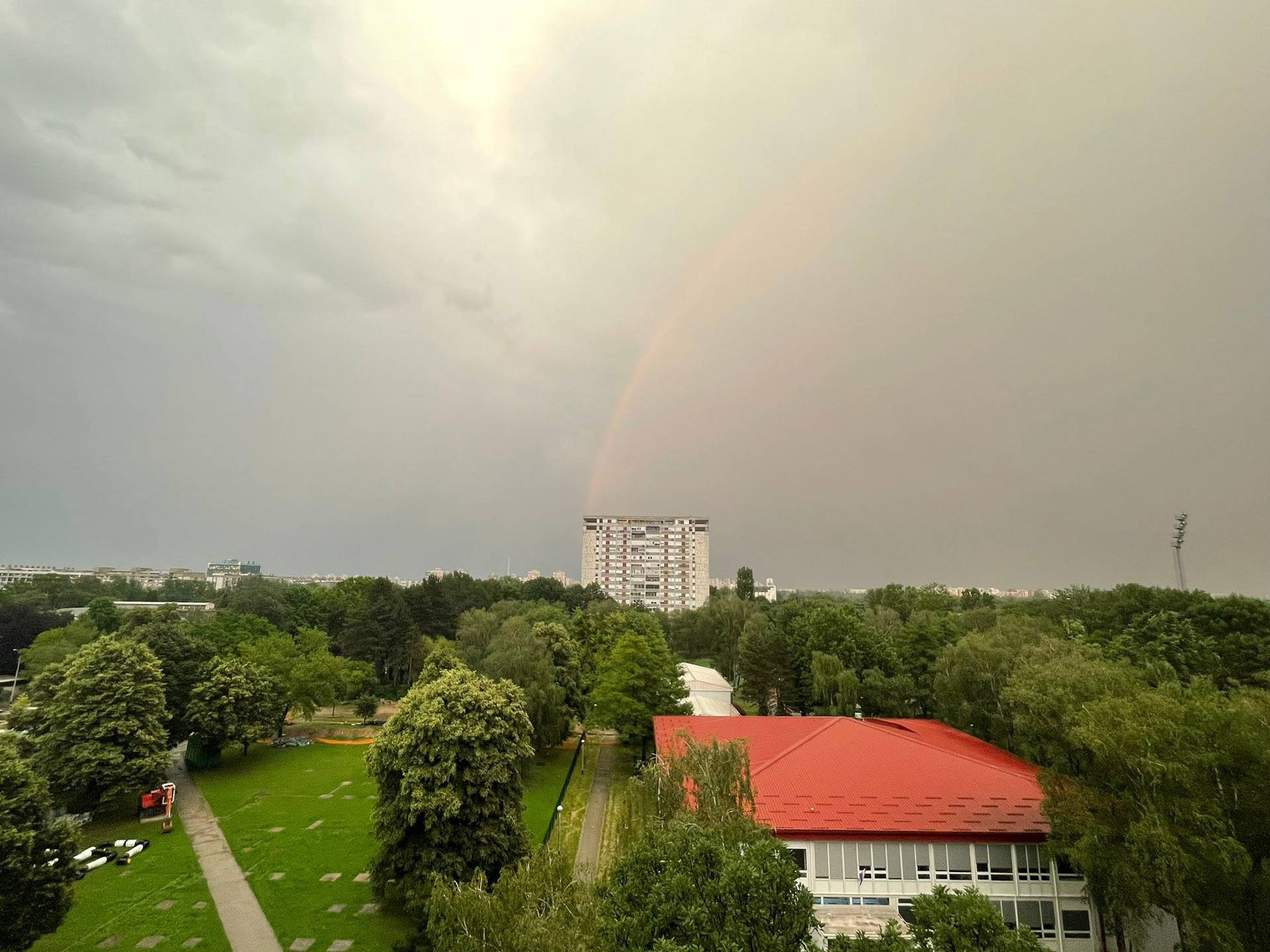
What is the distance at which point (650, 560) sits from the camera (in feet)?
468

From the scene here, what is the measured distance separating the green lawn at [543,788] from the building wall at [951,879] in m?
11.5

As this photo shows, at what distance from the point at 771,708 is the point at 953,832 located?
3462cm

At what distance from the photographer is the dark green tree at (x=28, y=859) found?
15953mm

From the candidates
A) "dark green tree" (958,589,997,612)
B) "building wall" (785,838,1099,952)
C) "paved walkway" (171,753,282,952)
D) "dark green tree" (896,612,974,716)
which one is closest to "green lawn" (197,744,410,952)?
"paved walkway" (171,753,282,952)

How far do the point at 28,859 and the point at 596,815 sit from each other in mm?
21119

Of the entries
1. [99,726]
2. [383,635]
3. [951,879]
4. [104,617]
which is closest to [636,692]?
[951,879]

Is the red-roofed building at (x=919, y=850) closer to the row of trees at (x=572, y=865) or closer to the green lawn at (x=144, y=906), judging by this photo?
the row of trees at (x=572, y=865)

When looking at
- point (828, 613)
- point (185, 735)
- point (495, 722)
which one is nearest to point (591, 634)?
point (828, 613)

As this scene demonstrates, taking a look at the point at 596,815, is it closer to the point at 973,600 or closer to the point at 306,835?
the point at 306,835

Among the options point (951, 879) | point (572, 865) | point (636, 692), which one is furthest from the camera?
point (636, 692)

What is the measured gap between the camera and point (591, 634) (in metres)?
57.1

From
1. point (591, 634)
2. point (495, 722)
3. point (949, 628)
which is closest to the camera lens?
point (495, 722)

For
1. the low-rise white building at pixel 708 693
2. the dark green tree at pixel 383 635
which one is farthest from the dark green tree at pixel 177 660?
the low-rise white building at pixel 708 693

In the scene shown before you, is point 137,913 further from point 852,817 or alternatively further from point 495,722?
point 852,817
